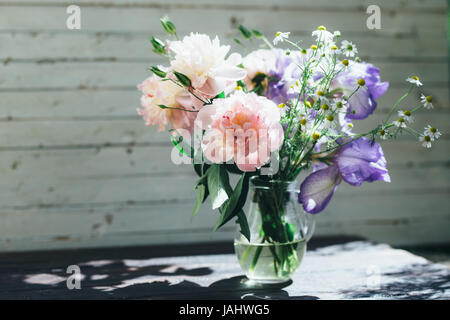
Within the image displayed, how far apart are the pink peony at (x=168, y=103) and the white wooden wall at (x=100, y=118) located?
0.99 m

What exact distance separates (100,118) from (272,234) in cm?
113

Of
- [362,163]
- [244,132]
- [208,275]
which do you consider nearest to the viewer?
[244,132]

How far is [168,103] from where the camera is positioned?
83cm

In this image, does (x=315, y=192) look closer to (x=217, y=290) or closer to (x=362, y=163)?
(x=362, y=163)

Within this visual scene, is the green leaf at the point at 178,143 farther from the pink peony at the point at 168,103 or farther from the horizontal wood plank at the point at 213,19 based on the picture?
the horizontal wood plank at the point at 213,19

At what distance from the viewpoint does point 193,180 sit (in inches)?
74.3

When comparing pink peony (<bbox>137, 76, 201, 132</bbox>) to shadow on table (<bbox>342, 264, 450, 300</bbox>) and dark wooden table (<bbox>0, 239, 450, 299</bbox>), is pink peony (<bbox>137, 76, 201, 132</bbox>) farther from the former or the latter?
shadow on table (<bbox>342, 264, 450, 300</bbox>)

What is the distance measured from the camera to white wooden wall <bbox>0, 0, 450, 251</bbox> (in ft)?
5.80

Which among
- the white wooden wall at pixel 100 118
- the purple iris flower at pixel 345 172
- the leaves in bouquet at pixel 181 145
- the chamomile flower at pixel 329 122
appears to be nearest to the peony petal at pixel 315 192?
the purple iris flower at pixel 345 172

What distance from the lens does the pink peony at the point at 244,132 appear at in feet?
2.43

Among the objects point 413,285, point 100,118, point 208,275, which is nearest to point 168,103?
point 208,275

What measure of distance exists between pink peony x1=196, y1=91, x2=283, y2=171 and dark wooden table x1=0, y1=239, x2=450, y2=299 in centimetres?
29
